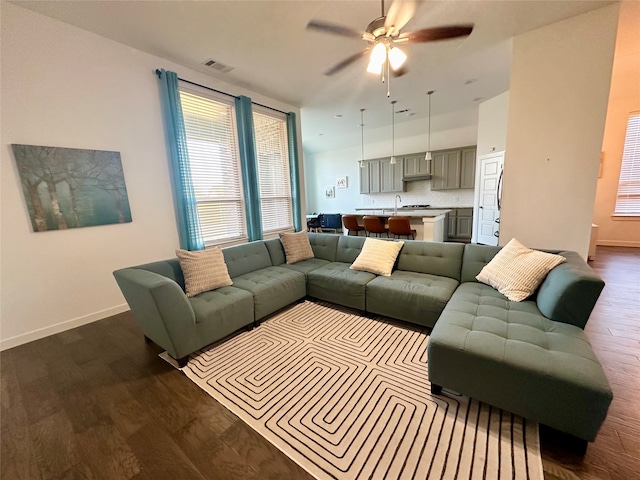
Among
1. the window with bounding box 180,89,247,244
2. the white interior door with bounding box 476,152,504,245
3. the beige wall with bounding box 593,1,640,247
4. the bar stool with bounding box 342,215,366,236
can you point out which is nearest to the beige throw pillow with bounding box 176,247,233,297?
the window with bounding box 180,89,247,244

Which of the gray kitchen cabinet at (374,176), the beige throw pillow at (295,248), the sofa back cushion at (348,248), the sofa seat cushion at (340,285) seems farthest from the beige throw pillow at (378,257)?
the gray kitchen cabinet at (374,176)

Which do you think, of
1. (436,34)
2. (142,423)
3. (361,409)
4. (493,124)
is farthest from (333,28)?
(493,124)

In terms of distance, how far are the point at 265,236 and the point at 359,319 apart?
8.69ft

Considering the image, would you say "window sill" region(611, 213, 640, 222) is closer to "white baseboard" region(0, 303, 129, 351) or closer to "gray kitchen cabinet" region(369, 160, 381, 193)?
"gray kitchen cabinet" region(369, 160, 381, 193)

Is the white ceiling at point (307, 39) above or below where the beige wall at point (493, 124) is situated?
above

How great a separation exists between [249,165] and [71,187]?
220cm

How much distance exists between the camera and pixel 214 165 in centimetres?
382

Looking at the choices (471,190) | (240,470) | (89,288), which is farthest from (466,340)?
(471,190)

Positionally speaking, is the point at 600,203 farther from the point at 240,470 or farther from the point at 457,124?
the point at 240,470

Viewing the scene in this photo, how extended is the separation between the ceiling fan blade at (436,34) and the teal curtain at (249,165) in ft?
9.02

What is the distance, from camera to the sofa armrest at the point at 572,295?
5.06ft

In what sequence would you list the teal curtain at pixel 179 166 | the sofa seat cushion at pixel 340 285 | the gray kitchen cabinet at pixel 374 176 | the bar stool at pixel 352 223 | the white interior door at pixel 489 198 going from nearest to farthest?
1. the sofa seat cushion at pixel 340 285
2. the teal curtain at pixel 179 166
3. the white interior door at pixel 489 198
4. the bar stool at pixel 352 223
5. the gray kitchen cabinet at pixel 374 176

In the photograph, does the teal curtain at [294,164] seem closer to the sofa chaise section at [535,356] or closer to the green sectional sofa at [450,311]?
the green sectional sofa at [450,311]

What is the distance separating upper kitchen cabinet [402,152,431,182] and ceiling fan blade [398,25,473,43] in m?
5.12
